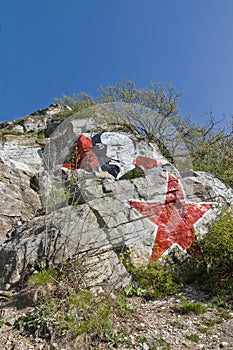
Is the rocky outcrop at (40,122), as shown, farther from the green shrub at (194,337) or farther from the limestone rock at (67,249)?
the green shrub at (194,337)

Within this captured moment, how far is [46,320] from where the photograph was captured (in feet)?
9.64

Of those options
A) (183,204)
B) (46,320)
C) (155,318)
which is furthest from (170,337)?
(183,204)

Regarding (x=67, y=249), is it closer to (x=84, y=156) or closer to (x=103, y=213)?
(x=103, y=213)

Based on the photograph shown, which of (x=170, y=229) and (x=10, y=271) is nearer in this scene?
(x=10, y=271)

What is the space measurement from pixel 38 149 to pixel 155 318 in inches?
329

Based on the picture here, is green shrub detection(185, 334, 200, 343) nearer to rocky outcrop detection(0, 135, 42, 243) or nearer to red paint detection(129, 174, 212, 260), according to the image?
red paint detection(129, 174, 212, 260)

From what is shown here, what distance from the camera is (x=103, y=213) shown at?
504cm

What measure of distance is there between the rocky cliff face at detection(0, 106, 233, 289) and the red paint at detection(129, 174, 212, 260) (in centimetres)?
2

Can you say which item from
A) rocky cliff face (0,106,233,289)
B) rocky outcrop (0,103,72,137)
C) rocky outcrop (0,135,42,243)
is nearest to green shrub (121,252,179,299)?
rocky cliff face (0,106,233,289)

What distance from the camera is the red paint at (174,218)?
5.25 meters

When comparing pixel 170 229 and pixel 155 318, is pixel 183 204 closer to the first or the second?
pixel 170 229

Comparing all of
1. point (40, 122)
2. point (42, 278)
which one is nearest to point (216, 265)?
point (42, 278)

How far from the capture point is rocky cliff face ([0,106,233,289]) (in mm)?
4141

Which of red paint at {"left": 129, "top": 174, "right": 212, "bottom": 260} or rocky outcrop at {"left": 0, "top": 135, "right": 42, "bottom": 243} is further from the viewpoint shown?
rocky outcrop at {"left": 0, "top": 135, "right": 42, "bottom": 243}
